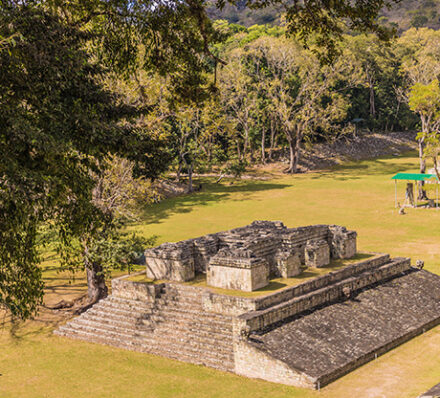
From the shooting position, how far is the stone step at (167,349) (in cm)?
1744

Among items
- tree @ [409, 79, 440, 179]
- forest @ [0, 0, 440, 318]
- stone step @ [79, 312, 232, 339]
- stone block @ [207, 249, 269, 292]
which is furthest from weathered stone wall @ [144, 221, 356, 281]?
tree @ [409, 79, 440, 179]

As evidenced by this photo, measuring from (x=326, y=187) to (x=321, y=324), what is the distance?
34.3 m

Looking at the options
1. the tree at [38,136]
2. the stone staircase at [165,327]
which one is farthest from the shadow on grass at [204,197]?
the tree at [38,136]

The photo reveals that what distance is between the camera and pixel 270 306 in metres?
18.6

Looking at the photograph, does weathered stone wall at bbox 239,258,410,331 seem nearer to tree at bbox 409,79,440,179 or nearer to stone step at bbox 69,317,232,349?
stone step at bbox 69,317,232,349

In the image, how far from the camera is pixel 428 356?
18.0m

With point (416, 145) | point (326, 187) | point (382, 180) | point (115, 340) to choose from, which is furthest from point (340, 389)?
point (416, 145)

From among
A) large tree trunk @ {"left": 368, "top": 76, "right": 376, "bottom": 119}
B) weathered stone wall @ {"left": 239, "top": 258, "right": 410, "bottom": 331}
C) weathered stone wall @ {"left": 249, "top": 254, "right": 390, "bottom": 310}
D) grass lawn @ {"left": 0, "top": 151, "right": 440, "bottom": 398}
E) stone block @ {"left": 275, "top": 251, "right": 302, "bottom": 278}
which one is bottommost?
grass lawn @ {"left": 0, "top": 151, "right": 440, "bottom": 398}

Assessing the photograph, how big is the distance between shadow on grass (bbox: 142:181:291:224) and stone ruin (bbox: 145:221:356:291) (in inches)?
708

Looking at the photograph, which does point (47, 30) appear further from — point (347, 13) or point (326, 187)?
point (326, 187)

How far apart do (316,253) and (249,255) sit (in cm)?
385

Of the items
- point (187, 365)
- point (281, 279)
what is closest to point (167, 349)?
point (187, 365)

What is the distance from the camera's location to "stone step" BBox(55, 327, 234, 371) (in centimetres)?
1744

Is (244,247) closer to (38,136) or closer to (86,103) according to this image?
(86,103)
